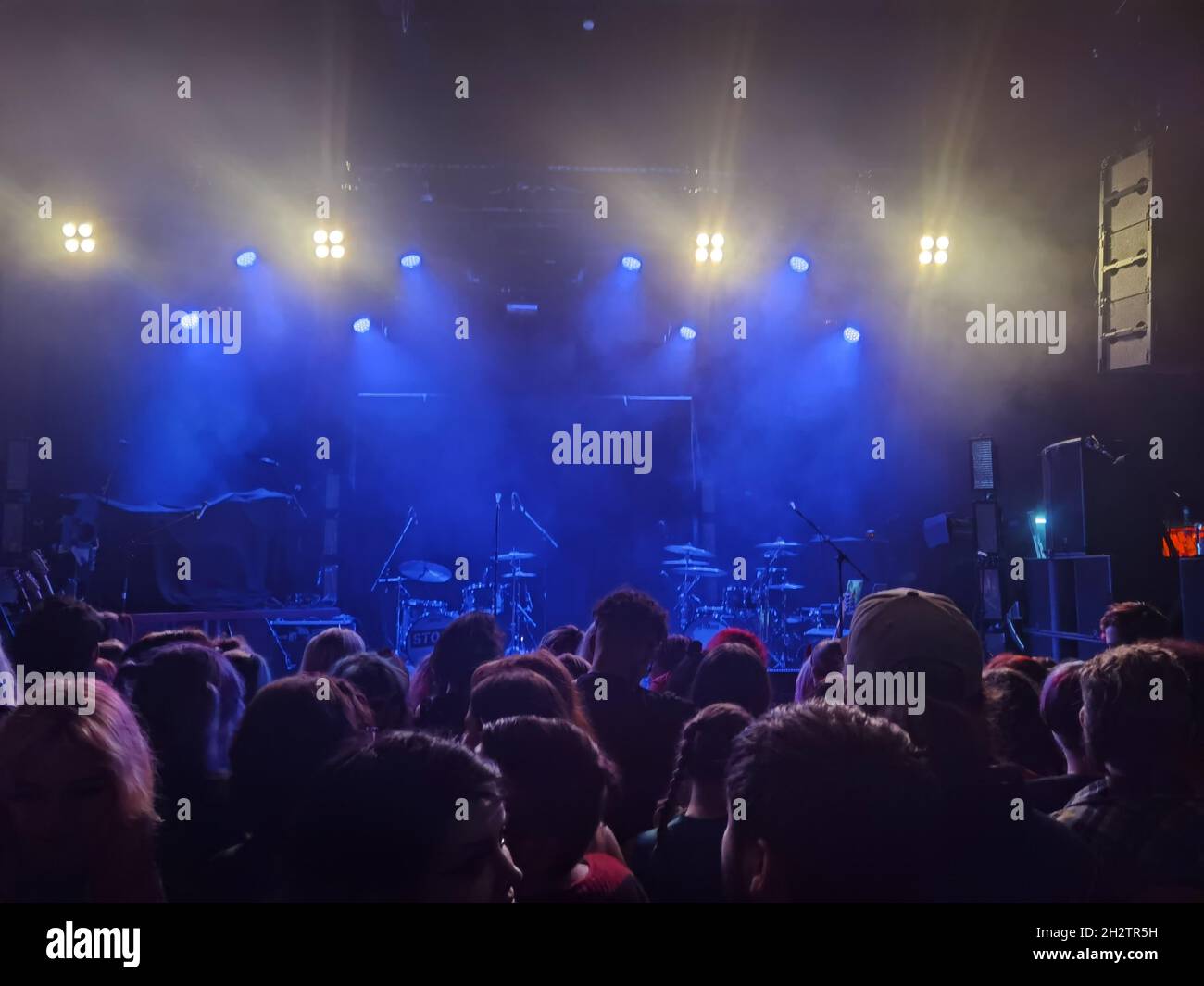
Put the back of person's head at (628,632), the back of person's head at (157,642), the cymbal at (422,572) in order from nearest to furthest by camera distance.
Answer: the back of person's head at (157,642) → the back of person's head at (628,632) → the cymbal at (422,572)

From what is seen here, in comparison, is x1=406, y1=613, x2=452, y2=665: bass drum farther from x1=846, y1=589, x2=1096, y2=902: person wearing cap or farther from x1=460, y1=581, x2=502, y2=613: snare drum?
x1=846, y1=589, x2=1096, y2=902: person wearing cap

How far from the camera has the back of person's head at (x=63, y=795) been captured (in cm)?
206

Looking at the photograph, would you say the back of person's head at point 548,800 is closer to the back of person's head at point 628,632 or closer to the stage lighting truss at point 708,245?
the back of person's head at point 628,632

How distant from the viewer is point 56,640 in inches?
147

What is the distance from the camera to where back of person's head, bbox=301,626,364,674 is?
14.5 ft

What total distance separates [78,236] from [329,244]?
2.62m

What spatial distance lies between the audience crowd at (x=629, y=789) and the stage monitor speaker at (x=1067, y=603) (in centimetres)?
487

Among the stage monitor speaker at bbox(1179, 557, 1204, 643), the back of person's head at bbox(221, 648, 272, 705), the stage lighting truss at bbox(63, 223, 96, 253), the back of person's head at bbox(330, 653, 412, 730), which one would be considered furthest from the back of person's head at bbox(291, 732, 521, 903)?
the stage lighting truss at bbox(63, 223, 96, 253)

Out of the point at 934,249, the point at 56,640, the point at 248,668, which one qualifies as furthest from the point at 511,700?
the point at 934,249

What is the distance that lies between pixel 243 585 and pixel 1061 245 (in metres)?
9.51

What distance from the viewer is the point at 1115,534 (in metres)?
7.52

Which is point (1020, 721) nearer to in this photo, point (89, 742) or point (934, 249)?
point (89, 742)

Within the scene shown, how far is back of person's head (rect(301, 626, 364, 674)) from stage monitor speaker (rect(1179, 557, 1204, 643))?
17.2ft

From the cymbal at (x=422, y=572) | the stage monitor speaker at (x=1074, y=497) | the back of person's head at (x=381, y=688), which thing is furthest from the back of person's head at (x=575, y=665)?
the cymbal at (x=422, y=572)
